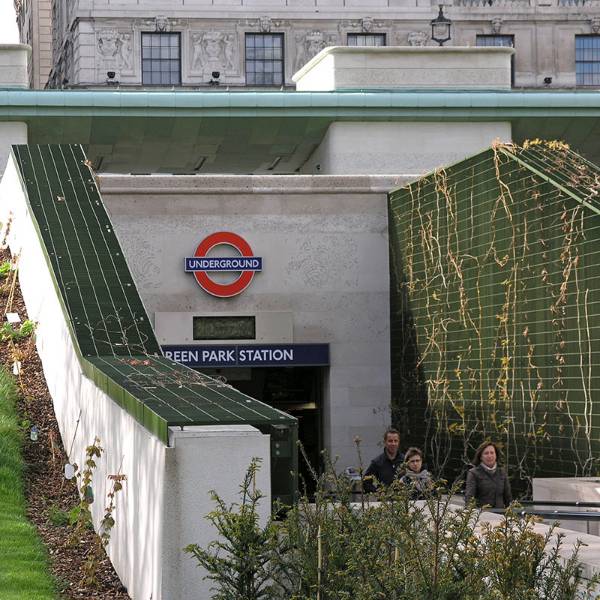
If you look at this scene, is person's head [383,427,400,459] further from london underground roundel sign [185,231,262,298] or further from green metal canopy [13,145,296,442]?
london underground roundel sign [185,231,262,298]

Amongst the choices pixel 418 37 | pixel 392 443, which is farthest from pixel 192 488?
pixel 418 37

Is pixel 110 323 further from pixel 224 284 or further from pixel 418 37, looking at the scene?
pixel 418 37

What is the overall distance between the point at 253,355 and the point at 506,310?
20.5ft

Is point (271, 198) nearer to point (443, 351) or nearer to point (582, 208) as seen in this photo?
point (443, 351)

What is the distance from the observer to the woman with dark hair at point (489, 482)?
1463 cm

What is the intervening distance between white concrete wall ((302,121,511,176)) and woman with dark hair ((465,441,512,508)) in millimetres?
15863

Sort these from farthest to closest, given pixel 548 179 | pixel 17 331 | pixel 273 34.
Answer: pixel 273 34 < pixel 548 179 < pixel 17 331

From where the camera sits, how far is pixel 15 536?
1172 centimetres

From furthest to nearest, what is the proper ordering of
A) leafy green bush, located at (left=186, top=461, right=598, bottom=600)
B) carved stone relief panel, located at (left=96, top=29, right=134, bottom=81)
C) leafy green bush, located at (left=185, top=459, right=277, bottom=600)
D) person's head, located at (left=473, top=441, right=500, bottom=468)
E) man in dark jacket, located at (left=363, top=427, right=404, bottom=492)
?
carved stone relief panel, located at (left=96, top=29, right=134, bottom=81)
man in dark jacket, located at (left=363, top=427, right=404, bottom=492)
person's head, located at (left=473, top=441, right=500, bottom=468)
leafy green bush, located at (left=185, top=459, right=277, bottom=600)
leafy green bush, located at (left=186, top=461, right=598, bottom=600)

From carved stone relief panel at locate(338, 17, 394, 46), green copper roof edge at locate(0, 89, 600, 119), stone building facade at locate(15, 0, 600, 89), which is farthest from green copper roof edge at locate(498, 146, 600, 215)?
carved stone relief panel at locate(338, 17, 394, 46)

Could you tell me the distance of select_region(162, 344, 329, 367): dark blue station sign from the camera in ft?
77.7

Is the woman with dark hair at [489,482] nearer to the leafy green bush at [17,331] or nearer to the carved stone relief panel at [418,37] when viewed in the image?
the leafy green bush at [17,331]

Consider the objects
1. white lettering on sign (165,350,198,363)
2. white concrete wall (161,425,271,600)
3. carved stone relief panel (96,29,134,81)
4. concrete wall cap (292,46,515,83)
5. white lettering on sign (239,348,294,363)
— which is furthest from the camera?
carved stone relief panel (96,29,134,81)

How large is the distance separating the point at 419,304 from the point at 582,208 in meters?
5.94
